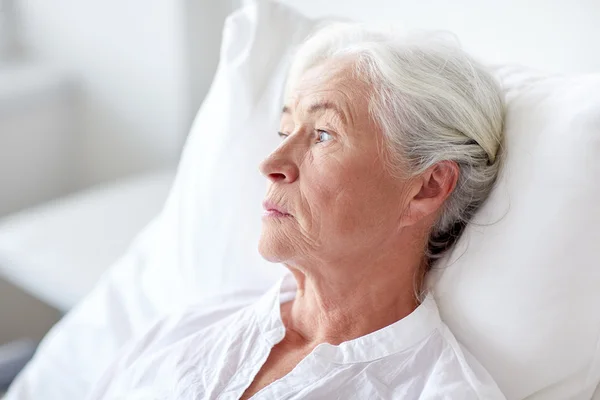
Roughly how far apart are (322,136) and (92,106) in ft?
4.38

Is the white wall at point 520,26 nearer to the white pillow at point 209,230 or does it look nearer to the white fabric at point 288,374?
the white pillow at point 209,230

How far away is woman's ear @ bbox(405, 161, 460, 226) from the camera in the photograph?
1.08 meters

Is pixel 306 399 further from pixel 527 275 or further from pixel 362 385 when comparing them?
pixel 527 275

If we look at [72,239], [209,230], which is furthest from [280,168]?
[72,239]

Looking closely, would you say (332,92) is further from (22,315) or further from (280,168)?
(22,315)

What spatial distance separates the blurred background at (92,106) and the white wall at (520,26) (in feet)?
2.24

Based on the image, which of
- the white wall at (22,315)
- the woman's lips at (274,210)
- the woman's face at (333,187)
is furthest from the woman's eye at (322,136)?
the white wall at (22,315)

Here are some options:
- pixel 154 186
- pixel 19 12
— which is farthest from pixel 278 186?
pixel 19 12

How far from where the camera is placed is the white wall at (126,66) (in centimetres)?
204

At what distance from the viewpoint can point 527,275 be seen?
1.02 meters

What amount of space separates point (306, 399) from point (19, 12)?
1722 millimetres

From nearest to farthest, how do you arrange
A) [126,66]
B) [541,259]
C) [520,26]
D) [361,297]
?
[541,259]
[361,297]
[520,26]
[126,66]

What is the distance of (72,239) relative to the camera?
1658 millimetres

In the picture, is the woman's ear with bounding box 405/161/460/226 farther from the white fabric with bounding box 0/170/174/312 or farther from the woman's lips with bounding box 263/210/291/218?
the white fabric with bounding box 0/170/174/312
